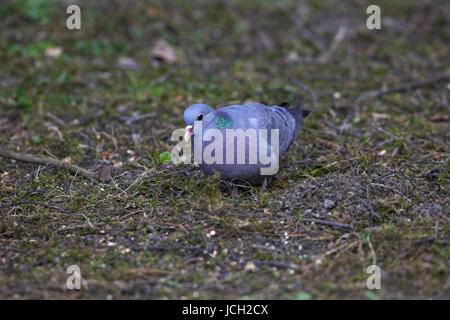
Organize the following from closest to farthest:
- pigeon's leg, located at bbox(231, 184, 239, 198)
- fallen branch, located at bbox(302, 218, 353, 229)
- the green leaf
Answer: fallen branch, located at bbox(302, 218, 353, 229) → pigeon's leg, located at bbox(231, 184, 239, 198) → the green leaf

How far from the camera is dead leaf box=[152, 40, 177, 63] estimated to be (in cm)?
705

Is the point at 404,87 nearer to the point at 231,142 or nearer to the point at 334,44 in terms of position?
the point at 334,44

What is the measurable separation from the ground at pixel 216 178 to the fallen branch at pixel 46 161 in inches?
2.6

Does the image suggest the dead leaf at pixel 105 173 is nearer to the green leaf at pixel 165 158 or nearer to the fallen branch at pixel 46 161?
the fallen branch at pixel 46 161

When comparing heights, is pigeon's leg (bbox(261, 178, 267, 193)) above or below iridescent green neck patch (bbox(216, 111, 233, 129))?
below

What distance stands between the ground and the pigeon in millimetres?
165

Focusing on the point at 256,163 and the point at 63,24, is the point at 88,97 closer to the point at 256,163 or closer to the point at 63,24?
the point at 63,24

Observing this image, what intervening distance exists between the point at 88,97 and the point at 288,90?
2.31 m

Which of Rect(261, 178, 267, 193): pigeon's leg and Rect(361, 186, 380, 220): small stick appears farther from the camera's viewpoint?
Rect(261, 178, 267, 193): pigeon's leg

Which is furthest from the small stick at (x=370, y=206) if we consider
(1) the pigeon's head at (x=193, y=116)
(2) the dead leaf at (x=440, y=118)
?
(2) the dead leaf at (x=440, y=118)

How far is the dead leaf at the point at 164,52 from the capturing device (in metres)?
7.05

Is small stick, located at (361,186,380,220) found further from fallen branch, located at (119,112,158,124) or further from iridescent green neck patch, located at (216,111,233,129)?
fallen branch, located at (119,112,158,124)

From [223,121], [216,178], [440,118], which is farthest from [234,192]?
[440,118]

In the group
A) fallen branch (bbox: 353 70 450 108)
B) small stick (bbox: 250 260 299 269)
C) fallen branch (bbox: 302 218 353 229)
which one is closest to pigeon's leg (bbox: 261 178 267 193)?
fallen branch (bbox: 302 218 353 229)
